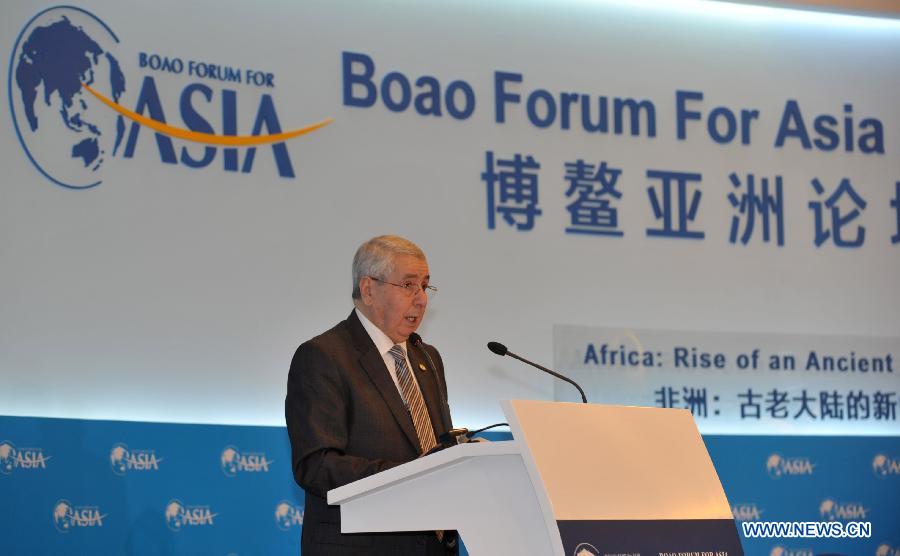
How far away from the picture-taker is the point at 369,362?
3.28m

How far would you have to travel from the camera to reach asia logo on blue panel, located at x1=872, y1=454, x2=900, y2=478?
18.9 feet

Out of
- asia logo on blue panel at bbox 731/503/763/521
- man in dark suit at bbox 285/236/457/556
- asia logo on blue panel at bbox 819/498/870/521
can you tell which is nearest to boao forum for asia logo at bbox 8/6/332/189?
man in dark suit at bbox 285/236/457/556

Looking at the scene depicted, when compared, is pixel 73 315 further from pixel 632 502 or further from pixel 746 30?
pixel 746 30

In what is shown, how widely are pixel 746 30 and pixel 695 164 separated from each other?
833 millimetres

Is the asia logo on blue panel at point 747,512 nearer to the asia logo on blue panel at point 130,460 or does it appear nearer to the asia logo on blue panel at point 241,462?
the asia logo on blue panel at point 241,462

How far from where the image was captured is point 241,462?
15.8 ft

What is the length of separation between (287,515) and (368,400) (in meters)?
1.87

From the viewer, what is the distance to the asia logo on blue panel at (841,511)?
18.6 ft

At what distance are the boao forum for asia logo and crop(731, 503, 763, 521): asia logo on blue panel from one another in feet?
8.79

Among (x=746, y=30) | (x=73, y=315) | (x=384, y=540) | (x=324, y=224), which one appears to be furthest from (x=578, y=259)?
(x=384, y=540)

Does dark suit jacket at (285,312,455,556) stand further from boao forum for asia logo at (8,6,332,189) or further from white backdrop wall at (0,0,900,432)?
boao forum for asia logo at (8,6,332,189)

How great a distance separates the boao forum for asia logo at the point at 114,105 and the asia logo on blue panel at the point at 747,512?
268 centimetres

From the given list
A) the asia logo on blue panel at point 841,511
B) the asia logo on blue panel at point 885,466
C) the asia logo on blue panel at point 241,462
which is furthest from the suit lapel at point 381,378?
the asia logo on blue panel at point 885,466

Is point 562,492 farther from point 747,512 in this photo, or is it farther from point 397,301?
point 747,512
